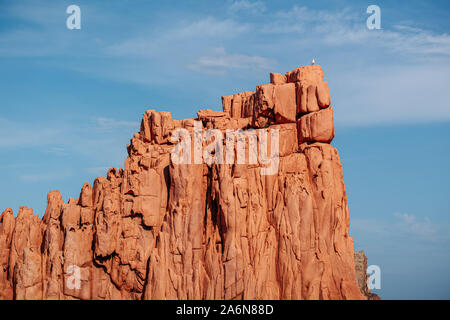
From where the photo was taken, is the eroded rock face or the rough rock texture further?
the rough rock texture

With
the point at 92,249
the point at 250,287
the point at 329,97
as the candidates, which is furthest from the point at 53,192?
the point at 329,97

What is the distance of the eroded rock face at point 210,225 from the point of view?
40.5 metres

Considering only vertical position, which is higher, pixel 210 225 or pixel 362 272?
pixel 210 225

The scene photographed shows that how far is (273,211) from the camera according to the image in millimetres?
41531

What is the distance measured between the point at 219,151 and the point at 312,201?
5533 mm

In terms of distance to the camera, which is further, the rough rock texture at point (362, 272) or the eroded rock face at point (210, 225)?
the rough rock texture at point (362, 272)

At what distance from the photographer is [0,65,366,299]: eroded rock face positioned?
40469 millimetres

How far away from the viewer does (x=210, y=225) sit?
42.4 m

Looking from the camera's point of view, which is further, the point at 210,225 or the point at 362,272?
the point at 362,272
